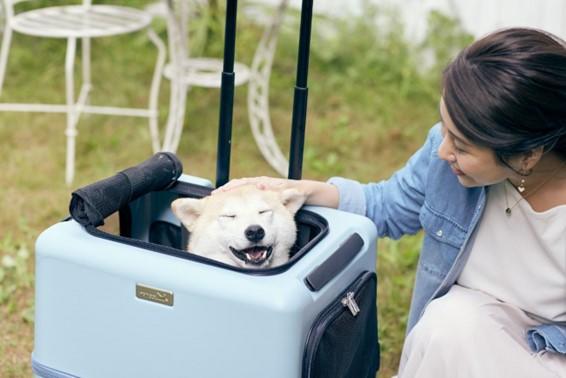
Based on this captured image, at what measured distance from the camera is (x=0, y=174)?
2957 mm

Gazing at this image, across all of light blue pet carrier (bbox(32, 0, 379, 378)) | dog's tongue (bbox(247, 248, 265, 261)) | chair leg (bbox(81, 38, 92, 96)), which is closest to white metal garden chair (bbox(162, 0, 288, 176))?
chair leg (bbox(81, 38, 92, 96))

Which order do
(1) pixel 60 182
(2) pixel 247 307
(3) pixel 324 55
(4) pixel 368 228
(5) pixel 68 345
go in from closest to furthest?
(2) pixel 247 307, (5) pixel 68 345, (4) pixel 368 228, (1) pixel 60 182, (3) pixel 324 55

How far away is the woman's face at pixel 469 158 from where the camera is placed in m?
1.46

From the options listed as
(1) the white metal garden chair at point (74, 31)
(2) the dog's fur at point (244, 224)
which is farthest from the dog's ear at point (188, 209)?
(1) the white metal garden chair at point (74, 31)

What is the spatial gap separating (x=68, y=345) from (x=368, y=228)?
1.89 feet

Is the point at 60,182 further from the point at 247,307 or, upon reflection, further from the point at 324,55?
the point at 247,307

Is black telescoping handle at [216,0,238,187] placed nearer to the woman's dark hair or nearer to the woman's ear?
the woman's dark hair

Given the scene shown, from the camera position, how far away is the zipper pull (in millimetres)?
1516

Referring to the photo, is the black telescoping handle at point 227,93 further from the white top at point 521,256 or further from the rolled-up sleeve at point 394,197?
the white top at point 521,256

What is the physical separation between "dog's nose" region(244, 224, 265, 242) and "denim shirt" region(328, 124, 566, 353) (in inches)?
9.0

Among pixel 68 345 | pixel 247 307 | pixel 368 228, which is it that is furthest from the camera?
pixel 368 228

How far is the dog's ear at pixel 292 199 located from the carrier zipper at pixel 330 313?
0.18 meters


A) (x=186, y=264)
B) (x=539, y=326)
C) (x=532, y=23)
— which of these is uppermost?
(x=532, y=23)

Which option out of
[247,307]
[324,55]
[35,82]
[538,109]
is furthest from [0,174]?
[538,109]
